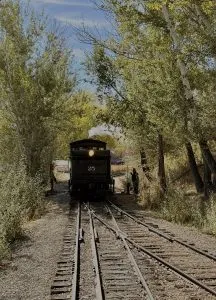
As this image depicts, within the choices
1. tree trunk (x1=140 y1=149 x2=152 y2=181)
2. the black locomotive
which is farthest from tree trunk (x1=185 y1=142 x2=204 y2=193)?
the black locomotive

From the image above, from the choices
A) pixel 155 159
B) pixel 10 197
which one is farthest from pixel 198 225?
pixel 155 159

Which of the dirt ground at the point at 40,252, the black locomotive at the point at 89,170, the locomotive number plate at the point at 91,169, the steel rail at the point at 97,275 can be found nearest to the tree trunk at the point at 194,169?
the dirt ground at the point at 40,252

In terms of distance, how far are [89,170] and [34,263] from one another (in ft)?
56.0

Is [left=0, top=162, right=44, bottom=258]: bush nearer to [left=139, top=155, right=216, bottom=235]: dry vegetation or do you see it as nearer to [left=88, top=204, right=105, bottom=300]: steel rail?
[left=88, top=204, right=105, bottom=300]: steel rail

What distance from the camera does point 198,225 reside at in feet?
61.6

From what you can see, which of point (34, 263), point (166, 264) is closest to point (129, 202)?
point (34, 263)

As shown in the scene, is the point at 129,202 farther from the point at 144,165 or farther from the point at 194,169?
the point at 194,169

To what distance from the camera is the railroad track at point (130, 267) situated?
9664 mm

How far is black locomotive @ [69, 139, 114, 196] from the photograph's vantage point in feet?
96.8

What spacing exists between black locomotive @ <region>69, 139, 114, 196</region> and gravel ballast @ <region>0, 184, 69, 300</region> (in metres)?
8.36

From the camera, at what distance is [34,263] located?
12711mm

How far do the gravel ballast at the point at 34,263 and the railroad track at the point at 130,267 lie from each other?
26cm

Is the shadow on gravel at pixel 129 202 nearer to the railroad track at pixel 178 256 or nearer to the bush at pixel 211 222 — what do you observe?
the railroad track at pixel 178 256

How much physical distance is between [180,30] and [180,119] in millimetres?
3266
